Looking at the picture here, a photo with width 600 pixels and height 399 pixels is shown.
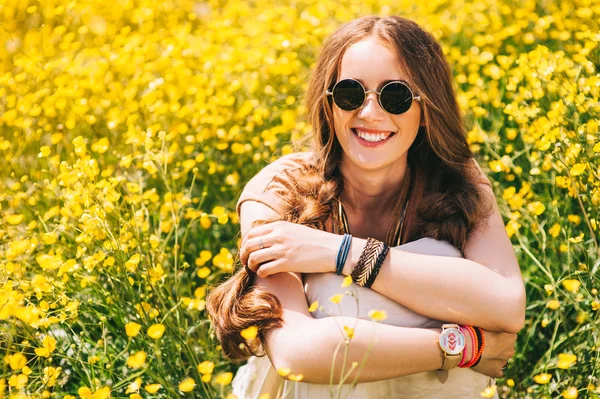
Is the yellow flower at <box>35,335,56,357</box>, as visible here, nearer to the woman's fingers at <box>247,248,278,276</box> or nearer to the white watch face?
the woman's fingers at <box>247,248,278,276</box>

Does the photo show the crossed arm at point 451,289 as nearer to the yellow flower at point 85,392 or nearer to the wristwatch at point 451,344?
the wristwatch at point 451,344

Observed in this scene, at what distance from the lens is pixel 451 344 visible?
1850 millimetres

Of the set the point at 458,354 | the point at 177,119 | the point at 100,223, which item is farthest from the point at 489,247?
the point at 177,119

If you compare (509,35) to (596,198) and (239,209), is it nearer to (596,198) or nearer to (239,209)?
(596,198)

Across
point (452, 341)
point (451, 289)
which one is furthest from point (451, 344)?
point (451, 289)

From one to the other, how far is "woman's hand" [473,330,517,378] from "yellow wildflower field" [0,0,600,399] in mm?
171

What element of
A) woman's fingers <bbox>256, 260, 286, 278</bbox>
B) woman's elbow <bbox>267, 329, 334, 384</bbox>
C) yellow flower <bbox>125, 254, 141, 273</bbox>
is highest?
woman's fingers <bbox>256, 260, 286, 278</bbox>

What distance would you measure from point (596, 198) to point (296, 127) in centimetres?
144

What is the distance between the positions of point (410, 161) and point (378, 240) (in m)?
0.34

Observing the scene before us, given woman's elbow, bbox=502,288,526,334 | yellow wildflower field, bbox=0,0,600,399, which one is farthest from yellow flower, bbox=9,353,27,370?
woman's elbow, bbox=502,288,526,334

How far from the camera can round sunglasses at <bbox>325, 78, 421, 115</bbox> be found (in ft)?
6.83

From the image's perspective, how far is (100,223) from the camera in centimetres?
212

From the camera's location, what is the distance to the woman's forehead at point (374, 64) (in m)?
2.11

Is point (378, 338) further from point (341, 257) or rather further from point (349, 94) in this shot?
point (349, 94)
